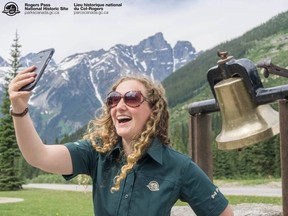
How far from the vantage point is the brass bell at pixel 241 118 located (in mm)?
3457

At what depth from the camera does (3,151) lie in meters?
33.0

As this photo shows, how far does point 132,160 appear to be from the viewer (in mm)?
2225

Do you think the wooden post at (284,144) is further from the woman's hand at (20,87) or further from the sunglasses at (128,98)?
the woman's hand at (20,87)

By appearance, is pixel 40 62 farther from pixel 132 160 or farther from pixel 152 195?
pixel 152 195

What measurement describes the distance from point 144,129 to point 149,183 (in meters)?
0.24

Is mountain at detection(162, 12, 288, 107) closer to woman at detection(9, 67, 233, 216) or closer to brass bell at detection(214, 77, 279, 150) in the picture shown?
brass bell at detection(214, 77, 279, 150)

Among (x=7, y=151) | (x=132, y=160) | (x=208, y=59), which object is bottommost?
(x=208, y=59)

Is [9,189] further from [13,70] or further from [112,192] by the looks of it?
[112,192]

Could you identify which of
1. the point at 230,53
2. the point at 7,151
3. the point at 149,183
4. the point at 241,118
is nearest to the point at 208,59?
the point at 230,53

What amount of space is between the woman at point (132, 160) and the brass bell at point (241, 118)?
3.53ft

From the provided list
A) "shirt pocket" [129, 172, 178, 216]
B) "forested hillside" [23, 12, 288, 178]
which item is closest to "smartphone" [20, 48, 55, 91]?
"shirt pocket" [129, 172, 178, 216]

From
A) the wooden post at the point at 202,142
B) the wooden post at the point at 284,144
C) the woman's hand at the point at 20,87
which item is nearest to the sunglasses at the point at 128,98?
the woman's hand at the point at 20,87

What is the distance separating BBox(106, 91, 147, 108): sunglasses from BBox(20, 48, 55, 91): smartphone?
1.11 feet

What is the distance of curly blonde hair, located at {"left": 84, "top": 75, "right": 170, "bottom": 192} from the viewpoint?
2.29 meters
